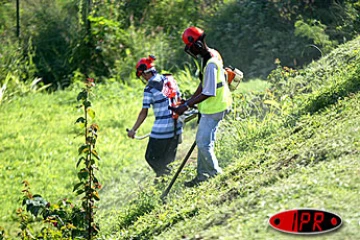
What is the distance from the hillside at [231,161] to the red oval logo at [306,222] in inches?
2.8

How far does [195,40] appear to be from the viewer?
8.07 m

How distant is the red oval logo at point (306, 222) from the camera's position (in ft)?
17.6

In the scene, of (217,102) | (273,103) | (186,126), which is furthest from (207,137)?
Answer: (186,126)

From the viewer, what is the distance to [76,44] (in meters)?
16.1

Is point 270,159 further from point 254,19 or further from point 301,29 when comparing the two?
point 254,19

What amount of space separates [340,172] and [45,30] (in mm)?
11199

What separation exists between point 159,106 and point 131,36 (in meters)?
7.37

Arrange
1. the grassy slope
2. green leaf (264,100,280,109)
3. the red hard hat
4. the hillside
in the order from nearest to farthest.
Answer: the grassy slope < the hillside < the red hard hat < green leaf (264,100,280,109)

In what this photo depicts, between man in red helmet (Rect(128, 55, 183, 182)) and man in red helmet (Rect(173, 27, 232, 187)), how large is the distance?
0.87 meters

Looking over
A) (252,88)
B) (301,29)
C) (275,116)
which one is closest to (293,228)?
(275,116)

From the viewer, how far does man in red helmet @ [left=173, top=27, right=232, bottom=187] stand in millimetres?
8031

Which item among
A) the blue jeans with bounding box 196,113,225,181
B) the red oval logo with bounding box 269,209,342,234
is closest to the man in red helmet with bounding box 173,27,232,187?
the blue jeans with bounding box 196,113,225,181

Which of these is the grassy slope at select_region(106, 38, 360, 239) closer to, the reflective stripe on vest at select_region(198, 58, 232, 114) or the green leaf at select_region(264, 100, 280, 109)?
the green leaf at select_region(264, 100, 280, 109)

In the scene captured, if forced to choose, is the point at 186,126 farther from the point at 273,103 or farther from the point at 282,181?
the point at 282,181
